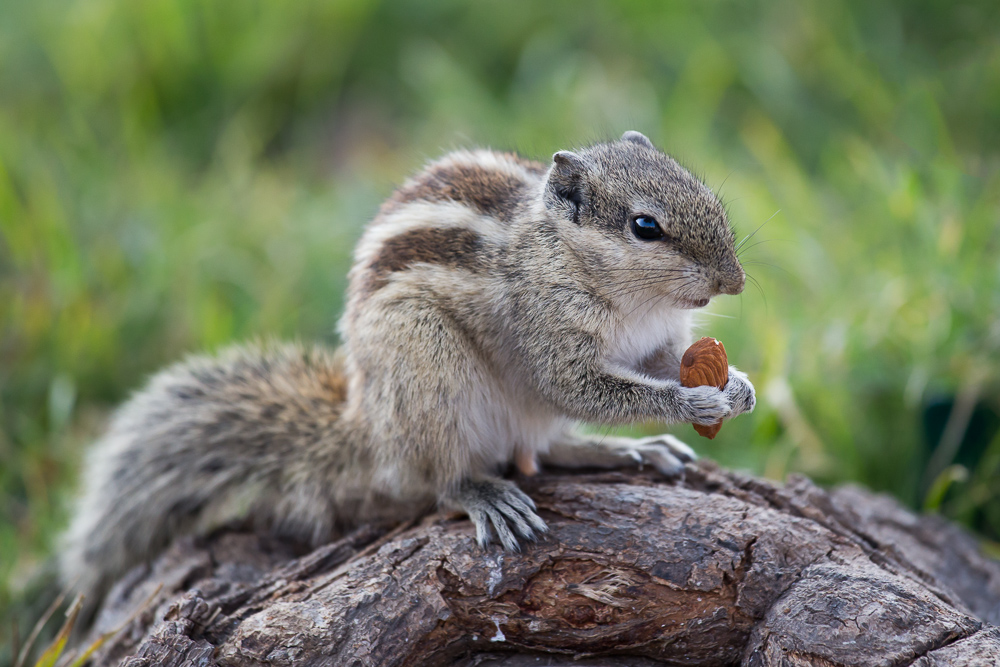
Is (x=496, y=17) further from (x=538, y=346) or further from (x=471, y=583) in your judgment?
(x=471, y=583)

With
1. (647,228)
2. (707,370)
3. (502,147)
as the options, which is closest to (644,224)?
(647,228)

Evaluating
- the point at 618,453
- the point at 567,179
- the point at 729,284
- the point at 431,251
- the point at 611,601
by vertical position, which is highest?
the point at 567,179

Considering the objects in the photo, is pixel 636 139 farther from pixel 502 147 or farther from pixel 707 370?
pixel 502 147

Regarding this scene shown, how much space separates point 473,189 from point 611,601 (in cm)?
142

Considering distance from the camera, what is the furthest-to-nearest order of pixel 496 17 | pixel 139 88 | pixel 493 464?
pixel 496 17 < pixel 139 88 < pixel 493 464

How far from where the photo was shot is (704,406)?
259 centimetres

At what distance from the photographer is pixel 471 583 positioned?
2.47m

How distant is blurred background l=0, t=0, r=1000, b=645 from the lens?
12.5 feet

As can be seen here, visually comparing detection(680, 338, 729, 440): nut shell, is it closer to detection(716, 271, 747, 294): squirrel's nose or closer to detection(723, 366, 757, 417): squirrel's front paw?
detection(723, 366, 757, 417): squirrel's front paw

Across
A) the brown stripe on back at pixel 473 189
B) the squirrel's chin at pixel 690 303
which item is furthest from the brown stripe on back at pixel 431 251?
the squirrel's chin at pixel 690 303

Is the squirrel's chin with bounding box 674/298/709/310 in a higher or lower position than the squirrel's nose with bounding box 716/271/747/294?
lower

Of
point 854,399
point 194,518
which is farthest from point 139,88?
point 854,399

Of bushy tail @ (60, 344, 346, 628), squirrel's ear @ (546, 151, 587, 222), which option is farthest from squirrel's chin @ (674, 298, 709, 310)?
bushy tail @ (60, 344, 346, 628)

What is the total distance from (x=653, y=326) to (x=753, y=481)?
0.58m
